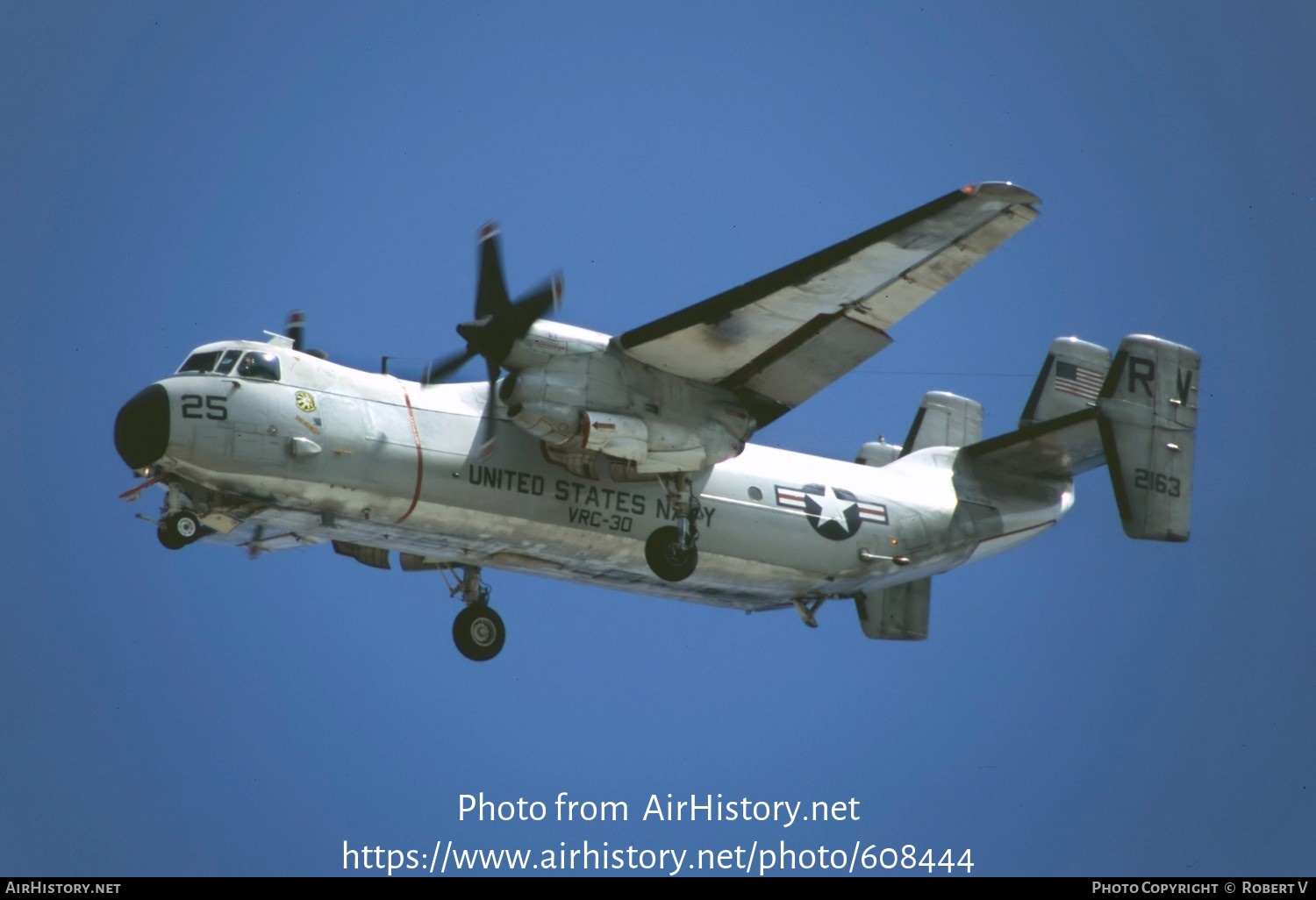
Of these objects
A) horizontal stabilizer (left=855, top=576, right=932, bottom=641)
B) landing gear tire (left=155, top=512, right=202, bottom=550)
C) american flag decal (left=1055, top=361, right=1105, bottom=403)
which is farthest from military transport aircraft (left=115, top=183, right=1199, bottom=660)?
american flag decal (left=1055, top=361, right=1105, bottom=403)

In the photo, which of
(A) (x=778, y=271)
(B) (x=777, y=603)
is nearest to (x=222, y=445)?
(A) (x=778, y=271)

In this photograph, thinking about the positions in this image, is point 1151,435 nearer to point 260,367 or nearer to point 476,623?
point 476,623

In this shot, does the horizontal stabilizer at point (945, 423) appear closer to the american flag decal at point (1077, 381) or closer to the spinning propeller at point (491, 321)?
the american flag decal at point (1077, 381)

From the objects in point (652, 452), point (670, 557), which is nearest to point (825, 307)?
point (652, 452)

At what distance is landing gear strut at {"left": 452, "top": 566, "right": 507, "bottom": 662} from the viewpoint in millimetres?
20781

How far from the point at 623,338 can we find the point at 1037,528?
704 centimetres

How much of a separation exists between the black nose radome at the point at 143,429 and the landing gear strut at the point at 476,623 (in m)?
4.53

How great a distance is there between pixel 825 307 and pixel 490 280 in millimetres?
3593

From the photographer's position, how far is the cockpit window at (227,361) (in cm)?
1798

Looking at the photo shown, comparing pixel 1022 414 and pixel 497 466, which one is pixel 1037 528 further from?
pixel 497 466

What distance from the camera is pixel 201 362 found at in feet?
59.3

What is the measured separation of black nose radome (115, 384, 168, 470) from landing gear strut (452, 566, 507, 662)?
453 centimetres

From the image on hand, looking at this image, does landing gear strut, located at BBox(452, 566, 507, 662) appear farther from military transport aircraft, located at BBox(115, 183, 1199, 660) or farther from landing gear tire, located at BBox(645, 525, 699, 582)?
landing gear tire, located at BBox(645, 525, 699, 582)

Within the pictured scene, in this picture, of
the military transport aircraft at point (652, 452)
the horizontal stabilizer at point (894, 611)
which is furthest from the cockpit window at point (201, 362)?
the horizontal stabilizer at point (894, 611)
